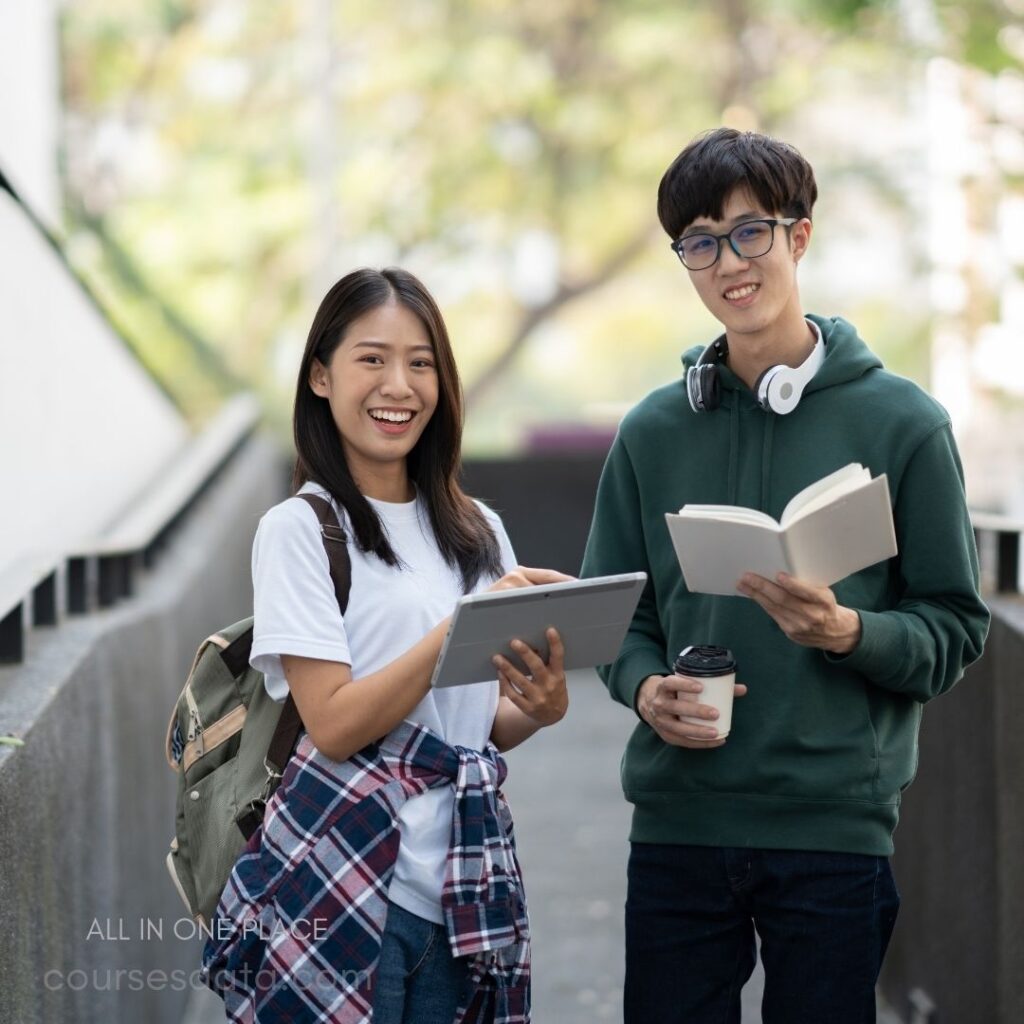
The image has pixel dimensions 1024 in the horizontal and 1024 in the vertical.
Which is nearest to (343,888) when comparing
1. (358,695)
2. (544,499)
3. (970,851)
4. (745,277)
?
(358,695)

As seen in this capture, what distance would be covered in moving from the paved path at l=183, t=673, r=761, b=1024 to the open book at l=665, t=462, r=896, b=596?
2797 millimetres

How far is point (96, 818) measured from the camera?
3572 millimetres

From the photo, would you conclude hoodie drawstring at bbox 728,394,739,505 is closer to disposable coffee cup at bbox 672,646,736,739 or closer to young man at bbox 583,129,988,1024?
young man at bbox 583,129,988,1024

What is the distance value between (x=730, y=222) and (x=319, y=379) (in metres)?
0.73

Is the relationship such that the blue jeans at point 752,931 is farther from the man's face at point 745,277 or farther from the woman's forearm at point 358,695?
the man's face at point 745,277

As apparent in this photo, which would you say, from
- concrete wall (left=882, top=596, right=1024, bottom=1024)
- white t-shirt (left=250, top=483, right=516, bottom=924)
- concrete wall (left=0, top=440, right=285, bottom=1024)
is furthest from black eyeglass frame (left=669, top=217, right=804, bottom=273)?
concrete wall (left=0, top=440, right=285, bottom=1024)

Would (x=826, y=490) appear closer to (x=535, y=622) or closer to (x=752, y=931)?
(x=535, y=622)

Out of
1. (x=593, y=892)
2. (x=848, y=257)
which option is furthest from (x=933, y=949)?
(x=848, y=257)

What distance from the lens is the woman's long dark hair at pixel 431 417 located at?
2.69 meters

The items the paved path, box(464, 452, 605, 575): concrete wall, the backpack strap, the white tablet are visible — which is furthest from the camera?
box(464, 452, 605, 575): concrete wall

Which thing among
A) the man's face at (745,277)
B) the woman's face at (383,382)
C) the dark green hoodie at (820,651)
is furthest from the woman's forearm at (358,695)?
the man's face at (745,277)

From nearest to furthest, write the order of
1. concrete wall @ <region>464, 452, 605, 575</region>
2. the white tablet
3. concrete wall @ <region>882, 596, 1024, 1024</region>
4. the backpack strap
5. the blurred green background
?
1. the white tablet
2. the backpack strap
3. concrete wall @ <region>882, 596, 1024, 1024</region>
4. concrete wall @ <region>464, 452, 605, 575</region>
5. the blurred green background

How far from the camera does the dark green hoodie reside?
262 cm

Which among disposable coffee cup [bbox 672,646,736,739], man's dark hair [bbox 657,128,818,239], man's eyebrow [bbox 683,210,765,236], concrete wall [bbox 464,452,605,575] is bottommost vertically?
disposable coffee cup [bbox 672,646,736,739]
